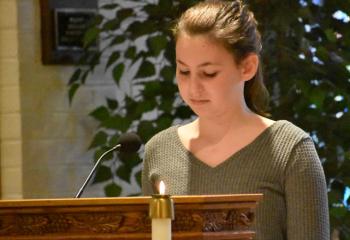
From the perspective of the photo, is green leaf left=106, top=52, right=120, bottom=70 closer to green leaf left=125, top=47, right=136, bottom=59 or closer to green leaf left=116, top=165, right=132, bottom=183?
green leaf left=125, top=47, right=136, bottom=59

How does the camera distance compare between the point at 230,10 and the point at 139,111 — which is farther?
the point at 139,111

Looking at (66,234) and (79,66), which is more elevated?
(79,66)

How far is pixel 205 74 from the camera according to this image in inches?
67.3

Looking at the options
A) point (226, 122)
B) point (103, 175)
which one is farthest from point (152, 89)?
point (226, 122)

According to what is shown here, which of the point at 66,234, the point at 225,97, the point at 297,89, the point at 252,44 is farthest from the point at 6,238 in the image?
the point at 297,89

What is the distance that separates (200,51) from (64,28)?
1.80m

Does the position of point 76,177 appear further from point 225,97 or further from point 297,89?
point 225,97

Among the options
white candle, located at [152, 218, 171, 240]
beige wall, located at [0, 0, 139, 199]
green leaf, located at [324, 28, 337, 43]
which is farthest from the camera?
beige wall, located at [0, 0, 139, 199]

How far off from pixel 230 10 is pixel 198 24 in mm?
75

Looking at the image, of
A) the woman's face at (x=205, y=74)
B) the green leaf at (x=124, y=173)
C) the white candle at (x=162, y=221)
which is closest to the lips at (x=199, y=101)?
the woman's face at (x=205, y=74)

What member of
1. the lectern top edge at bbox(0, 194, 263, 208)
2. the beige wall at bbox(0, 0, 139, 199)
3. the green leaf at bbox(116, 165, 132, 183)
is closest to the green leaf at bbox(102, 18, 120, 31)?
the beige wall at bbox(0, 0, 139, 199)

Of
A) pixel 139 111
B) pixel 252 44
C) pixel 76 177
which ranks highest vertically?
pixel 252 44

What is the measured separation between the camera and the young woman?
67.1 inches

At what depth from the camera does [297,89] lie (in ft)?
9.78
